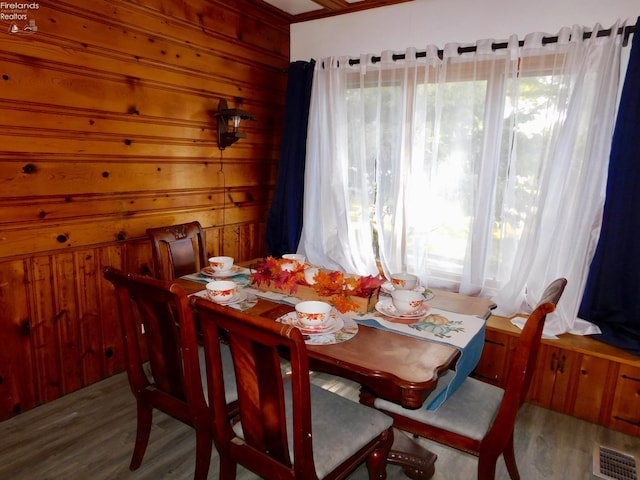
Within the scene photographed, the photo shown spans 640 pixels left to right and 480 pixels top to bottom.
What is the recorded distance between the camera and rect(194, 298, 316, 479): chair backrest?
118cm

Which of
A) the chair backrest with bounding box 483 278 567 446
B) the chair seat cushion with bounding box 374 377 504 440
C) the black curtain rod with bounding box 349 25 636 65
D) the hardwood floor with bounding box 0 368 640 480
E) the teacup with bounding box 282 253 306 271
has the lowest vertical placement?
the hardwood floor with bounding box 0 368 640 480

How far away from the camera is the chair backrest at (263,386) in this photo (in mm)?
1177

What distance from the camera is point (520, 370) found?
146 cm

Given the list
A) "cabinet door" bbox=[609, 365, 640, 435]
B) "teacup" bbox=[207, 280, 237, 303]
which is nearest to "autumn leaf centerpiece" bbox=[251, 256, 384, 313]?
"teacup" bbox=[207, 280, 237, 303]

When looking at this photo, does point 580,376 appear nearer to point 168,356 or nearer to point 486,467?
point 486,467

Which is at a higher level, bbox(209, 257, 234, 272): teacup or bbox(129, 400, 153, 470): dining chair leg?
bbox(209, 257, 234, 272): teacup

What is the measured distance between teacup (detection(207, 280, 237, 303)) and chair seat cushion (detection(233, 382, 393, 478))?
468 mm

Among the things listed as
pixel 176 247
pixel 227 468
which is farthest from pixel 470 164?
pixel 227 468

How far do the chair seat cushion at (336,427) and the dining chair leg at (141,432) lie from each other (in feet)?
1.73

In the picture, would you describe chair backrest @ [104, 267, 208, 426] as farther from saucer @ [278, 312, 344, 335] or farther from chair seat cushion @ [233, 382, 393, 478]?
saucer @ [278, 312, 344, 335]

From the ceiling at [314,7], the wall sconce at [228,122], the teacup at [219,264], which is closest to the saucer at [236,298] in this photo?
the teacup at [219,264]

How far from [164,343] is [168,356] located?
57 millimetres

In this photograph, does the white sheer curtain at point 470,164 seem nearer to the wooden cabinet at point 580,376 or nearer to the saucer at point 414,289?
the wooden cabinet at point 580,376

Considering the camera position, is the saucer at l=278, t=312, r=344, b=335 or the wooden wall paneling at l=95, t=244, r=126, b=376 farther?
the wooden wall paneling at l=95, t=244, r=126, b=376
